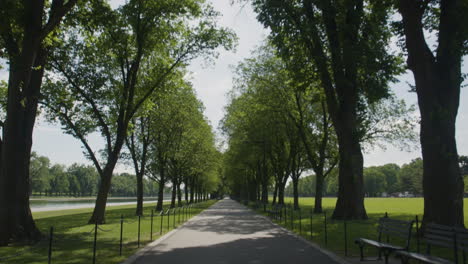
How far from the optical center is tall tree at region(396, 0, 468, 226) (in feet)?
37.3

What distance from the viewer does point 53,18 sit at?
12234 millimetres

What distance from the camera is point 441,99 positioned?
486 inches

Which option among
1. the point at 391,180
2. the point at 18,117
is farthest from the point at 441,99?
the point at 391,180

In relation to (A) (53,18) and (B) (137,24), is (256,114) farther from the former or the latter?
(A) (53,18)

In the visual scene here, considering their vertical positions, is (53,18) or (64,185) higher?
(53,18)

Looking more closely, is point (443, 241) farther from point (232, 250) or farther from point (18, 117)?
point (18, 117)

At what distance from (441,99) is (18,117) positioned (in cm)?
1448

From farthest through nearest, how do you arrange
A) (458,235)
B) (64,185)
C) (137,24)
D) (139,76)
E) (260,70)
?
(64,185), (260,70), (139,76), (137,24), (458,235)

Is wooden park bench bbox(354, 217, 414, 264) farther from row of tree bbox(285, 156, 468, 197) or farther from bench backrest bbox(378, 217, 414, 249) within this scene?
row of tree bbox(285, 156, 468, 197)

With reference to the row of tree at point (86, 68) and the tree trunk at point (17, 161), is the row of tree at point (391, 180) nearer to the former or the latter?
the row of tree at point (86, 68)

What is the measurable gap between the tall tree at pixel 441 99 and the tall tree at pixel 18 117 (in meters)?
11.3

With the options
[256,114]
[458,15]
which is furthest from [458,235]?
[256,114]

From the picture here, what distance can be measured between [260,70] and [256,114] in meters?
5.27

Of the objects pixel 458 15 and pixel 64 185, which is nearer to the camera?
pixel 458 15
